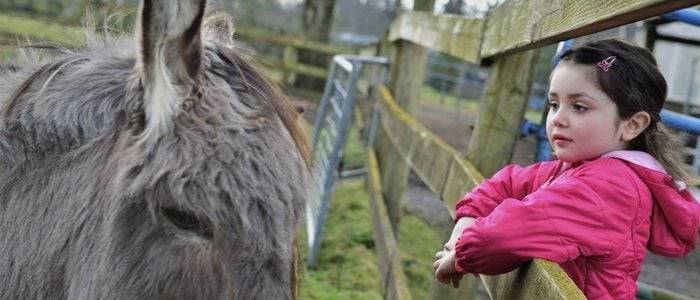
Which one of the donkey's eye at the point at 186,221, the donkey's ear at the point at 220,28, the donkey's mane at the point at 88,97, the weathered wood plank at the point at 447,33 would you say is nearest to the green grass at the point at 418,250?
the weathered wood plank at the point at 447,33

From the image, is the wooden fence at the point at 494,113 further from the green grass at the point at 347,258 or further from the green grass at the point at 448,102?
the green grass at the point at 448,102


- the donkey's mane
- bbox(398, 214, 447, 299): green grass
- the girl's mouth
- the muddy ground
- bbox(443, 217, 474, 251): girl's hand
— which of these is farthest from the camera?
bbox(398, 214, 447, 299): green grass

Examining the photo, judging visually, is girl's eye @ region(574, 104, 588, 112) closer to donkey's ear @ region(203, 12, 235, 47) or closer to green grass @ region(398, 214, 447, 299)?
donkey's ear @ region(203, 12, 235, 47)

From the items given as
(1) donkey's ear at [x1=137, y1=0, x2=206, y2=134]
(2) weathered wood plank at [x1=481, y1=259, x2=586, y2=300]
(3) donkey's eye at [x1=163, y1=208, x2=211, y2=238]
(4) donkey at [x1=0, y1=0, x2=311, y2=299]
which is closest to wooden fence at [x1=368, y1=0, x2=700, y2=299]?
(2) weathered wood plank at [x1=481, y1=259, x2=586, y2=300]

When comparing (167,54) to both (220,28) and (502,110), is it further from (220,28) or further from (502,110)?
(502,110)

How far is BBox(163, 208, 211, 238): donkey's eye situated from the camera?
1.75m

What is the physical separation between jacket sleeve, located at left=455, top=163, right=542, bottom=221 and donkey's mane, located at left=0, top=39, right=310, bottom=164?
0.57 metres

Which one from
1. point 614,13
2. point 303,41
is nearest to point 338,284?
point 614,13

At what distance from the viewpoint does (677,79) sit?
10.4 metres

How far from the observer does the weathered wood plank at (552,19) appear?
1.55 meters

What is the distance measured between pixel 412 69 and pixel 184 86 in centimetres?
424

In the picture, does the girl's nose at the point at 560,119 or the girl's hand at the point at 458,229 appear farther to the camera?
the girl's hand at the point at 458,229

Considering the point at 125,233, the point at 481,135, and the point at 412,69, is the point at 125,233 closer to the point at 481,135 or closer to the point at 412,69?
the point at 481,135

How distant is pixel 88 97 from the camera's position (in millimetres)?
2006
